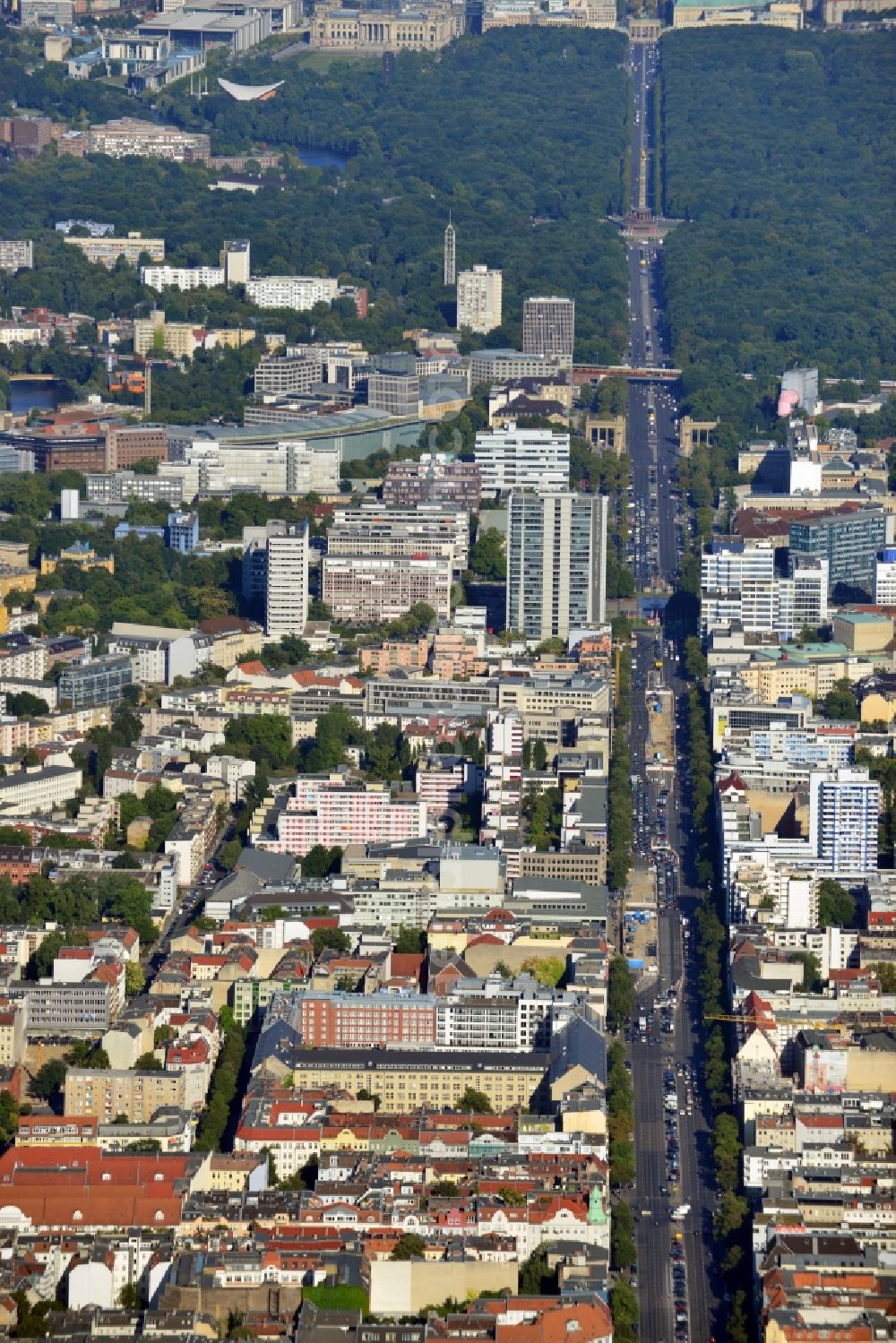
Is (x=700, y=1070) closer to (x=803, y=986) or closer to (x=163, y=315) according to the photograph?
(x=803, y=986)

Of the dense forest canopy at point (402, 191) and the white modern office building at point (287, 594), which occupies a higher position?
the dense forest canopy at point (402, 191)

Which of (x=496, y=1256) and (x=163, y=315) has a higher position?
(x=163, y=315)

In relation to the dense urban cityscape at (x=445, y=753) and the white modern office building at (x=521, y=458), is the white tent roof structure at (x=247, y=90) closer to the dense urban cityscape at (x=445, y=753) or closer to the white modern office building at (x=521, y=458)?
the dense urban cityscape at (x=445, y=753)

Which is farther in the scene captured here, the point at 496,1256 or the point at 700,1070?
the point at 700,1070

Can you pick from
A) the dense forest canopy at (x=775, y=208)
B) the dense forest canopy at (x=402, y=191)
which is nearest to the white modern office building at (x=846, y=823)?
the dense forest canopy at (x=775, y=208)

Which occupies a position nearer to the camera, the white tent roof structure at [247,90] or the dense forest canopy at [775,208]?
the dense forest canopy at [775,208]

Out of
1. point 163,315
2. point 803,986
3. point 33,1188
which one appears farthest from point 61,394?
point 33,1188
